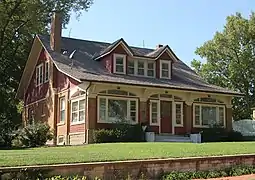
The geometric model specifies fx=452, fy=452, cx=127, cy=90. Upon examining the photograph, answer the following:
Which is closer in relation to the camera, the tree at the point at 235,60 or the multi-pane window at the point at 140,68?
the multi-pane window at the point at 140,68

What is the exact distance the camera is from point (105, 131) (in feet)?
89.6

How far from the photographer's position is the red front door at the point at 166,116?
101ft

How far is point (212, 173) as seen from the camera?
50.7 feet

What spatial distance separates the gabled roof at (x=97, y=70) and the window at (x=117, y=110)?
134 centimetres

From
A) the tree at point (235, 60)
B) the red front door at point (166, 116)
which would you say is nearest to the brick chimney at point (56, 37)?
the red front door at point (166, 116)

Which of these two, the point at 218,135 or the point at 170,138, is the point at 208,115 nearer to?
the point at 218,135

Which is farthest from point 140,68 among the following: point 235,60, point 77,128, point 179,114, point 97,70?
point 235,60

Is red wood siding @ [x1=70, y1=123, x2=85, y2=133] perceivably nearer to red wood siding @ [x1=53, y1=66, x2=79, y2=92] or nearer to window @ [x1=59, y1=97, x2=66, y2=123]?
window @ [x1=59, y1=97, x2=66, y2=123]

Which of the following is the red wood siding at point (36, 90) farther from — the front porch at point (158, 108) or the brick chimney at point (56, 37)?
the front porch at point (158, 108)

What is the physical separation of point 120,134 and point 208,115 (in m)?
8.18

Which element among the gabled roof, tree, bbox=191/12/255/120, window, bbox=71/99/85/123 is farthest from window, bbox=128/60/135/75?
tree, bbox=191/12/255/120

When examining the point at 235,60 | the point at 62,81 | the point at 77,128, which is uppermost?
the point at 235,60

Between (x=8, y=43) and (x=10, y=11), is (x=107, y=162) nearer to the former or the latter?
(x=10, y=11)

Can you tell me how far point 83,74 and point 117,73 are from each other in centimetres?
347
